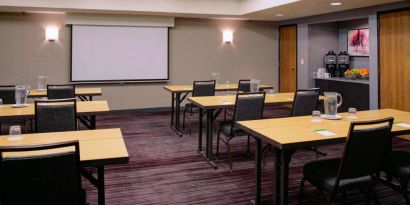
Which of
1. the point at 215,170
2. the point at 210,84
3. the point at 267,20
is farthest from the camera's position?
the point at 267,20

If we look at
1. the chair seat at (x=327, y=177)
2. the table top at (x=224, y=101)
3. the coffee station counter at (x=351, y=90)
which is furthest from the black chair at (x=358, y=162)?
the coffee station counter at (x=351, y=90)

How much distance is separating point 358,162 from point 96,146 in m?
1.72

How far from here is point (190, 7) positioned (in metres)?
7.05

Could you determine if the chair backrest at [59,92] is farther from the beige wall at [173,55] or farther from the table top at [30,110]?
the beige wall at [173,55]

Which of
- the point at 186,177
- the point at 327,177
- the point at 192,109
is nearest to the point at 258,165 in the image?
the point at 327,177

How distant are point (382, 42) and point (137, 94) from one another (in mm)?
5112

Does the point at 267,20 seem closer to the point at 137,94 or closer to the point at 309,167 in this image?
the point at 137,94

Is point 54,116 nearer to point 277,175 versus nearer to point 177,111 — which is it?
point 277,175

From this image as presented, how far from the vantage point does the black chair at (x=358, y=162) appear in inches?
85.4

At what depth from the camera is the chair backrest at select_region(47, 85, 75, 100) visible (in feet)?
15.4

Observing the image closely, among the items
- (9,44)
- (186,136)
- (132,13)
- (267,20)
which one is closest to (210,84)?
(186,136)

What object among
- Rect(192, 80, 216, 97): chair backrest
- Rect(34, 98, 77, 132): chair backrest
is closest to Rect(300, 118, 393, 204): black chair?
Rect(34, 98, 77, 132): chair backrest

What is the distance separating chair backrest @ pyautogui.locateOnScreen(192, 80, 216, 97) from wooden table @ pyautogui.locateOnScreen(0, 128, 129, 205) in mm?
2921

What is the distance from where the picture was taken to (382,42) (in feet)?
18.5
